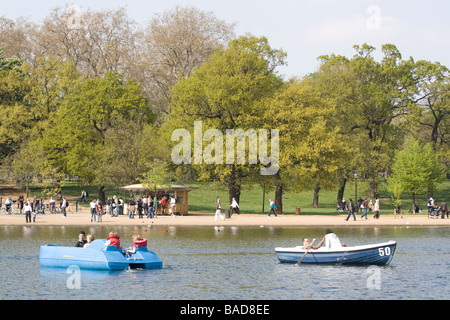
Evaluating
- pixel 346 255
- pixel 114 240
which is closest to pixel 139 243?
pixel 114 240

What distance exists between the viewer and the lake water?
24.2 meters

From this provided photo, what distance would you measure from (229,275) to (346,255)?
6.30 meters

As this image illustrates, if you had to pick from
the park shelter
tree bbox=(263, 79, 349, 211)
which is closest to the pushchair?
tree bbox=(263, 79, 349, 211)

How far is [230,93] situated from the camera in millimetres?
64812

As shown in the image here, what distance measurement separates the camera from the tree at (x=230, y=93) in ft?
211

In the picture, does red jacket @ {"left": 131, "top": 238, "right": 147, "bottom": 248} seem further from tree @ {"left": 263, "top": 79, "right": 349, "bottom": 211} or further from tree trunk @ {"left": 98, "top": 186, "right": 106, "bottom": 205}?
tree trunk @ {"left": 98, "top": 186, "right": 106, "bottom": 205}

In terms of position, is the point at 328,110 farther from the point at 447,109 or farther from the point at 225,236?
the point at 447,109

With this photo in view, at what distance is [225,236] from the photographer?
43.6 m

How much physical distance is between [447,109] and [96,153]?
169 feet

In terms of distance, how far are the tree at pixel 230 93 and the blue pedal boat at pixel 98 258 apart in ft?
113

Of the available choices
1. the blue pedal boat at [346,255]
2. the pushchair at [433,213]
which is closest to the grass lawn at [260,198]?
the pushchair at [433,213]

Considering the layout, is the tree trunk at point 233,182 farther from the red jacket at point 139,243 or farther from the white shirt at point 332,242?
the red jacket at point 139,243

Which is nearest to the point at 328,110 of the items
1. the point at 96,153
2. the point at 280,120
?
the point at 280,120
